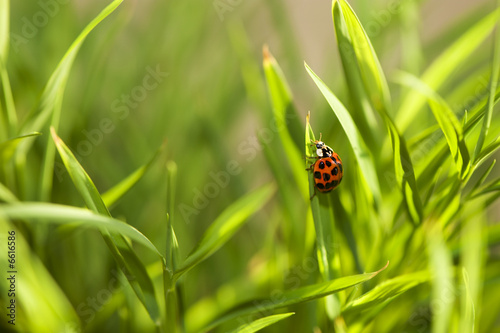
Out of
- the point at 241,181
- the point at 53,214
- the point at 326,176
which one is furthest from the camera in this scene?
the point at 241,181

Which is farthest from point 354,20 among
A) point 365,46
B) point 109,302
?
point 109,302

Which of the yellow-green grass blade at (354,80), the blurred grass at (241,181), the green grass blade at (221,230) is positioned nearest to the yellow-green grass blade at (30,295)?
the blurred grass at (241,181)

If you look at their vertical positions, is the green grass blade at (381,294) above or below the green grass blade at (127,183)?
below

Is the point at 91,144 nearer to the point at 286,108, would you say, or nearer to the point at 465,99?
the point at 286,108

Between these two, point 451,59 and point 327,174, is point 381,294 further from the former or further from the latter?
point 451,59

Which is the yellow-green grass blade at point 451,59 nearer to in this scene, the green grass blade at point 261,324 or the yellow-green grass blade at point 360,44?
the yellow-green grass blade at point 360,44

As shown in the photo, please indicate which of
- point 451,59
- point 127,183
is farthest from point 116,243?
point 451,59
